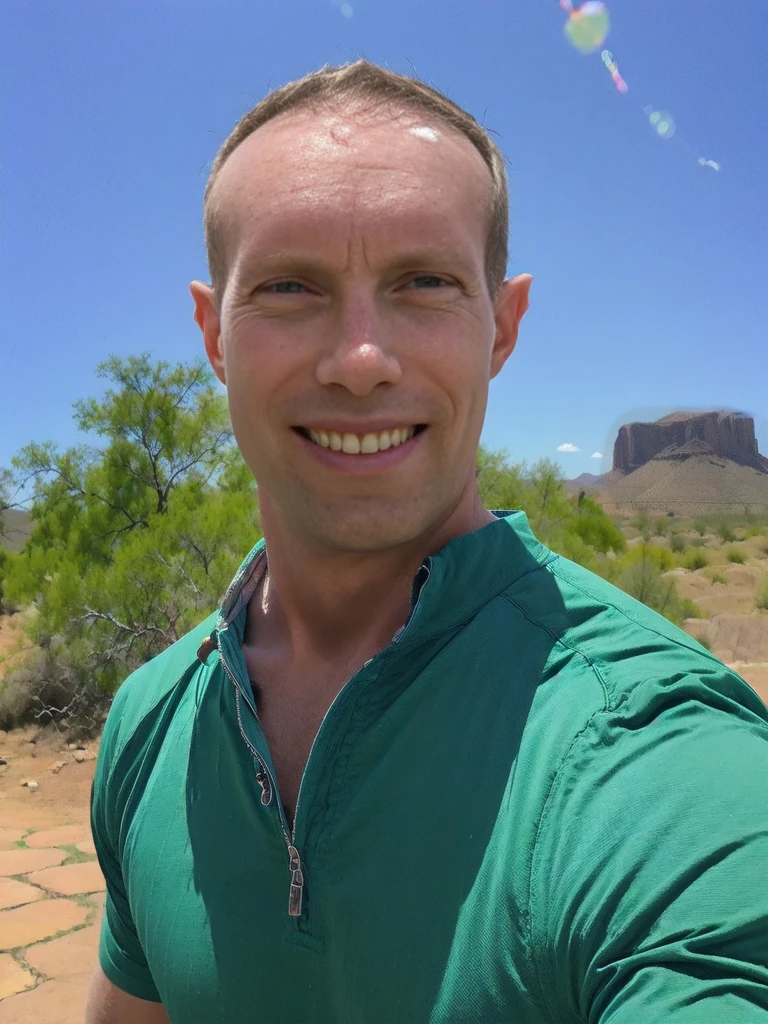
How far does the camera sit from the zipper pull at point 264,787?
4.04ft

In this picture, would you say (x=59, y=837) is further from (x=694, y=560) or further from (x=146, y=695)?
(x=694, y=560)

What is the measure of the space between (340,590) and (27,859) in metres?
4.87

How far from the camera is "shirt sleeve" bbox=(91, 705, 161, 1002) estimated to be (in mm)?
1559

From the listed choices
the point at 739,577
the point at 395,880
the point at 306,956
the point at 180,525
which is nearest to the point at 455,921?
the point at 395,880

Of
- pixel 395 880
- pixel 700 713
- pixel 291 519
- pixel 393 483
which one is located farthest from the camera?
pixel 291 519

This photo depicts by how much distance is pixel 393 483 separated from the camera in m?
1.35

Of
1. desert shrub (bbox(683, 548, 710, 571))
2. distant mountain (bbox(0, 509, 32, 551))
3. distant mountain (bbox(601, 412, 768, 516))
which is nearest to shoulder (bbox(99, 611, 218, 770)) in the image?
distant mountain (bbox(0, 509, 32, 551))

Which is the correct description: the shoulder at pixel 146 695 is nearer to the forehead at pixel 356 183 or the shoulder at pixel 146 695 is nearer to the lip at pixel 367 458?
the lip at pixel 367 458

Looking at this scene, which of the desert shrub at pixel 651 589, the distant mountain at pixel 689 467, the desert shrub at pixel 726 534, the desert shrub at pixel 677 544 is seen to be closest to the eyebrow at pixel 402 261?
the desert shrub at pixel 651 589

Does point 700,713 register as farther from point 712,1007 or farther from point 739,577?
point 739,577

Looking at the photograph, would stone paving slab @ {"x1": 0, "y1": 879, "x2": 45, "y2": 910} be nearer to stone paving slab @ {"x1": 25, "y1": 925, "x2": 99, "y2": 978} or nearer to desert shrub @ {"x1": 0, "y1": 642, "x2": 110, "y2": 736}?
stone paving slab @ {"x1": 25, "y1": 925, "x2": 99, "y2": 978}

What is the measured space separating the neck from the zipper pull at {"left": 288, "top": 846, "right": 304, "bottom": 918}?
40 centimetres

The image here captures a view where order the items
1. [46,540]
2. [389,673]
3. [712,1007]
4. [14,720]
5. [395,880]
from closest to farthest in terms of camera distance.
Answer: [712,1007] < [395,880] < [389,673] < [14,720] < [46,540]

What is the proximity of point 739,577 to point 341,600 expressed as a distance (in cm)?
2666
